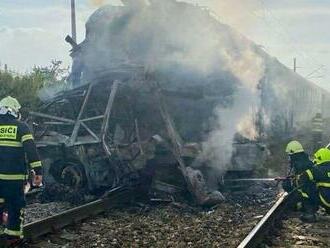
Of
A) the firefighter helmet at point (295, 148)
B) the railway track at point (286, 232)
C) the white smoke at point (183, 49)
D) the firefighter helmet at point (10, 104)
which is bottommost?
the railway track at point (286, 232)

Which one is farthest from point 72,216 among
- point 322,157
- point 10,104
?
point 322,157

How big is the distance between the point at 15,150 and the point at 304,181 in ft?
15.3

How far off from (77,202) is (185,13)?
19.7 feet

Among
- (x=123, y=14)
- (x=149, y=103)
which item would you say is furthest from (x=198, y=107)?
(x=123, y=14)

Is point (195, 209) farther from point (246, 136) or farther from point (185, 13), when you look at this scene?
point (185, 13)

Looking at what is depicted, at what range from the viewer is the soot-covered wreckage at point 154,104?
33.7ft

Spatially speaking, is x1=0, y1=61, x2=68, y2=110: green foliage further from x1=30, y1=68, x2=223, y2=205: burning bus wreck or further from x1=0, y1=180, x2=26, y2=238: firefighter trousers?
x1=0, y1=180, x2=26, y2=238: firefighter trousers

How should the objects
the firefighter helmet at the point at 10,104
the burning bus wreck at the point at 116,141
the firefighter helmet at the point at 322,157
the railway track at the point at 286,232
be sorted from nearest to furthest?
the firefighter helmet at the point at 10,104 < the railway track at the point at 286,232 < the firefighter helmet at the point at 322,157 < the burning bus wreck at the point at 116,141

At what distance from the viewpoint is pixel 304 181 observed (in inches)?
321

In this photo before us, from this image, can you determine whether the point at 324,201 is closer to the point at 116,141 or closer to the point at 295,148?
the point at 295,148

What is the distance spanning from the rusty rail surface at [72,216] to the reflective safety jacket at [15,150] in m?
0.83

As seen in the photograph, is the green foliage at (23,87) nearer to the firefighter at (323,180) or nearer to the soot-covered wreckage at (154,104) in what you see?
the soot-covered wreckage at (154,104)

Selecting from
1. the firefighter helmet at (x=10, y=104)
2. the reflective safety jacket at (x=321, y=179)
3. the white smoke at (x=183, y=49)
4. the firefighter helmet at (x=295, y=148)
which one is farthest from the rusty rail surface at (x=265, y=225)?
the firefighter helmet at (x=10, y=104)

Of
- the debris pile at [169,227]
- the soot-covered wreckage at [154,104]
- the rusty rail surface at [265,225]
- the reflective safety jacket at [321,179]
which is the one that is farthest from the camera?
the soot-covered wreckage at [154,104]
